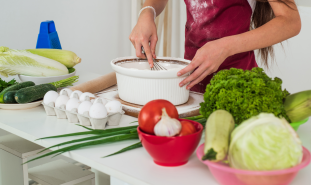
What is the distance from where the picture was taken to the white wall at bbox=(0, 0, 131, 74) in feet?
8.34

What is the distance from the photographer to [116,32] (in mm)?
3414

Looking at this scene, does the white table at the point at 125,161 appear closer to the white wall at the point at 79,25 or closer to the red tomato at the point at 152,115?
the red tomato at the point at 152,115

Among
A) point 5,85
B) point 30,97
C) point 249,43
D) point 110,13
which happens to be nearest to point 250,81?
point 249,43

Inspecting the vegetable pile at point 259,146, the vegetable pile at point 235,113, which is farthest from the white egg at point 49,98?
the vegetable pile at point 259,146

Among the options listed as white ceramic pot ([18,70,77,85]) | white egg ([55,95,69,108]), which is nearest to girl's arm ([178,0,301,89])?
white egg ([55,95,69,108])

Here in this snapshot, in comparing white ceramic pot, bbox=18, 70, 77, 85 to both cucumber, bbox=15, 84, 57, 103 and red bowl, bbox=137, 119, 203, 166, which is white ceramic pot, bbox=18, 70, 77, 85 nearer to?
cucumber, bbox=15, 84, 57, 103

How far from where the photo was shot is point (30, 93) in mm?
1116

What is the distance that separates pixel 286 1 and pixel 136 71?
1.95ft

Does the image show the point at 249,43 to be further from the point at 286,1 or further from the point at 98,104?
the point at 98,104

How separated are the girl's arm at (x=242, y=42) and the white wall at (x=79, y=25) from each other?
1.95 meters

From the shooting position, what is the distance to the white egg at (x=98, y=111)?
3.05ft

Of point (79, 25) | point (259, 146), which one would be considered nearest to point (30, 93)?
point (259, 146)

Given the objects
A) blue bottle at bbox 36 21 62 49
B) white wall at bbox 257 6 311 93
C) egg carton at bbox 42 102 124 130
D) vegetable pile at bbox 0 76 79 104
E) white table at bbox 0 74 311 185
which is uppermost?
blue bottle at bbox 36 21 62 49

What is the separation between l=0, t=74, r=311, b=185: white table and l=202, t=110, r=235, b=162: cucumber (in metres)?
0.11
